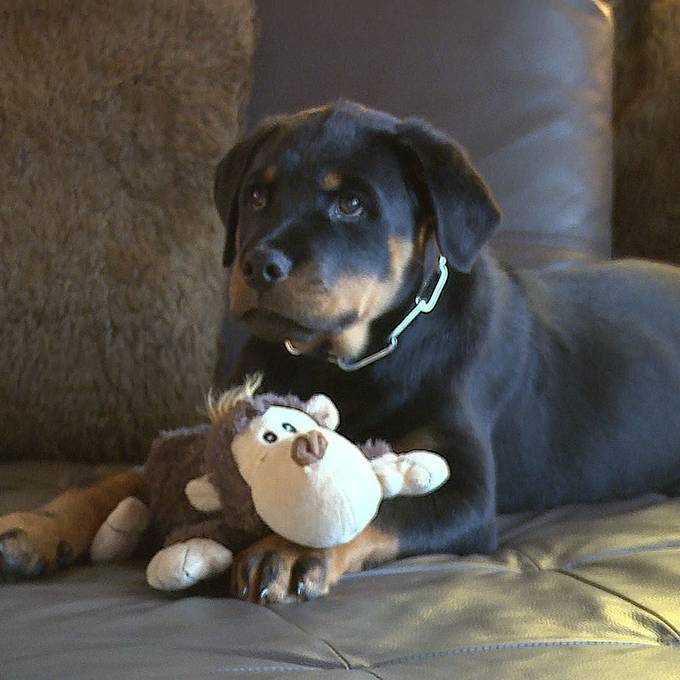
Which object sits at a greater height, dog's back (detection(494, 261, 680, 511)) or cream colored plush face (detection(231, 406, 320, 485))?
cream colored plush face (detection(231, 406, 320, 485))

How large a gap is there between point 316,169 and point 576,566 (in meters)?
0.71

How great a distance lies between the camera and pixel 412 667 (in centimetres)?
96

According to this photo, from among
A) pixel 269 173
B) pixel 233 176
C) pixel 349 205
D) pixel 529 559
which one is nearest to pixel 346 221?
pixel 349 205

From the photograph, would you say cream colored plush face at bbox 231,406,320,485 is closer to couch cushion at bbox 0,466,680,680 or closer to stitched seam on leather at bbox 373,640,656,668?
couch cushion at bbox 0,466,680,680

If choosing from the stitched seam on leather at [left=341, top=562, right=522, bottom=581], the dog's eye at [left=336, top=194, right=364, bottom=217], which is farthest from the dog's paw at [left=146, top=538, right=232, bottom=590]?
the dog's eye at [left=336, top=194, right=364, bottom=217]

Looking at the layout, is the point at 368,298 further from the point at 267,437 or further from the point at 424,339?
the point at 267,437

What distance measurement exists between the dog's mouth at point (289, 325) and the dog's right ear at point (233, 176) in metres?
0.29

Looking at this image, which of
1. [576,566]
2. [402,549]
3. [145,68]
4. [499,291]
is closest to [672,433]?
[499,291]

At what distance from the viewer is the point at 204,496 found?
49.6 inches

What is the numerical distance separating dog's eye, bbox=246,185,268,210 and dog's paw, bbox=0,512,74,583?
23.6 inches

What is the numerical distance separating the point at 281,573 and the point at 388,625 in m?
0.16

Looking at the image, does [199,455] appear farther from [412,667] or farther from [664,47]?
[664,47]

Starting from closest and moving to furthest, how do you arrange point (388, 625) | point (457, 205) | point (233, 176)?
point (388, 625) < point (457, 205) < point (233, 176)

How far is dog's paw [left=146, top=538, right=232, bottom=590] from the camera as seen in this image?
3.80ft
